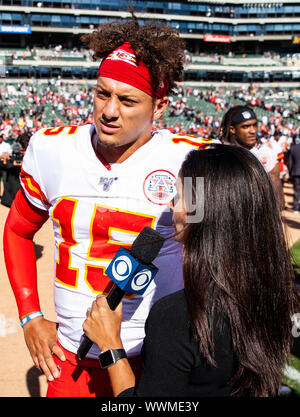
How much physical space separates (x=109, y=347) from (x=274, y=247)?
2.19ft

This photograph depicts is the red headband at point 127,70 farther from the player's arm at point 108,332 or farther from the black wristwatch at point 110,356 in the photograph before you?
the black wristwatch at point 110,356

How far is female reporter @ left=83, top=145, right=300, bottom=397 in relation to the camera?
133 centimetres

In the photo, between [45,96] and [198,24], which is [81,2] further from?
[45,96]

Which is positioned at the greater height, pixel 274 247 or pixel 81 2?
pixel 81 2

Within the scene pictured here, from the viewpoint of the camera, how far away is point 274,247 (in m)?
1.48

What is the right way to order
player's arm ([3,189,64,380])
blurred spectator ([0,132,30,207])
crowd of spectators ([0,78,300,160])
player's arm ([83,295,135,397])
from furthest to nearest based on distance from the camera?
crowd of spectators ([0,78,300,160]), blurred spectator ([0,132,30,207]), player's arm ([3,189,64,380]), player's arm ([83,295,135,397])

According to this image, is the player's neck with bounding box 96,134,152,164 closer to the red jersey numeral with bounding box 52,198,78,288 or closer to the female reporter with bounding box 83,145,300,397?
the red jersey numeral with bounding box 52,198,78,288

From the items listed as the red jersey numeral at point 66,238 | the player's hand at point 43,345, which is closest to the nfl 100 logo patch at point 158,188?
the red jersey numeral at point 66,238

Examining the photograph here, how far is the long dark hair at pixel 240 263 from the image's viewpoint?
1.38 meters

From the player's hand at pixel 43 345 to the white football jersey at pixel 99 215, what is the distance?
0.05 m

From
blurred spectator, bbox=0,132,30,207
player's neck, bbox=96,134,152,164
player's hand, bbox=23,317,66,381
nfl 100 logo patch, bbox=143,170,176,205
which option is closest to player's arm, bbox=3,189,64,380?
player's hand, bbox=23,317,66,381

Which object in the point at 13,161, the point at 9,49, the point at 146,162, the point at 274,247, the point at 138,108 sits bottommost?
the point at 13,161
